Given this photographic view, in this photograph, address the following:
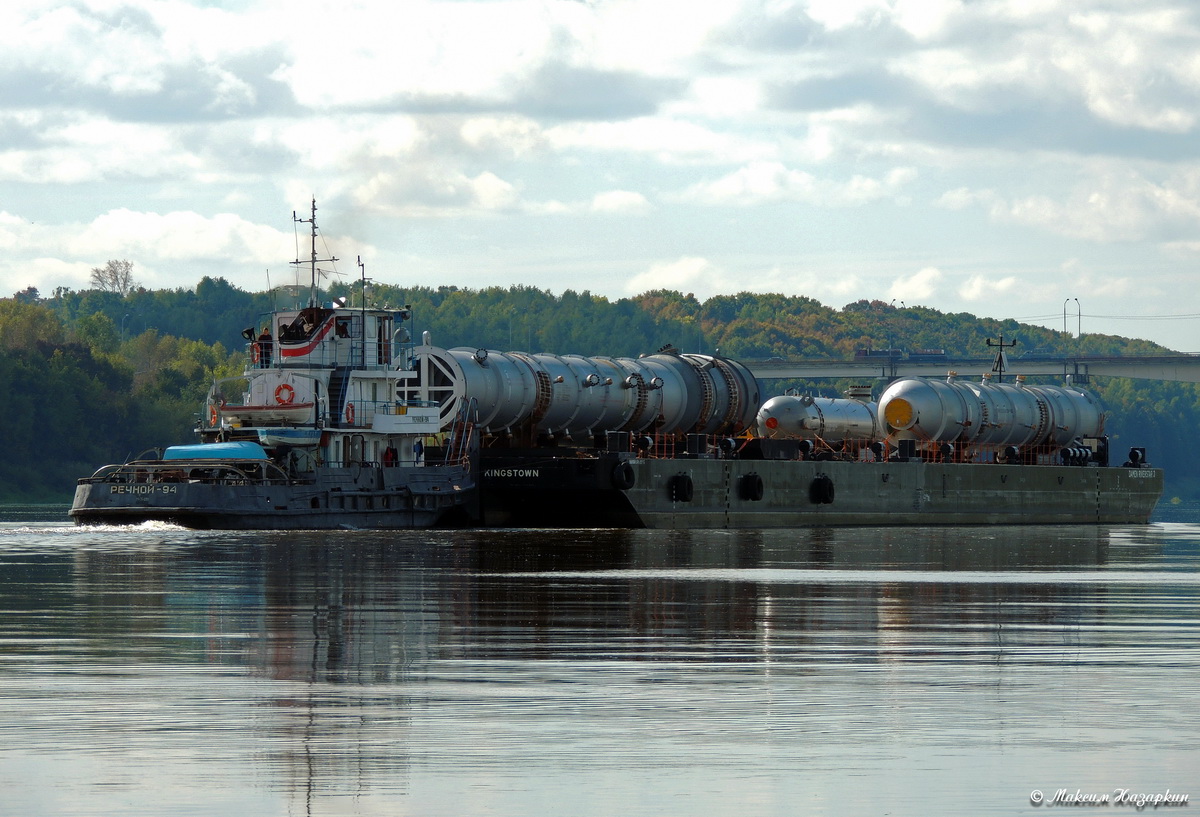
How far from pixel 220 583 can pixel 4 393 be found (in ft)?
374

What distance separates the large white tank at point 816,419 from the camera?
A: 80.1 m

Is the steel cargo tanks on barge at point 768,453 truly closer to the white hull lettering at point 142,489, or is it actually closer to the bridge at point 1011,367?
the white hull lettering at point 142,489

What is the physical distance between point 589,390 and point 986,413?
24587mm

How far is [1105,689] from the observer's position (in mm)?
17547

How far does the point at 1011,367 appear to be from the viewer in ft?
561

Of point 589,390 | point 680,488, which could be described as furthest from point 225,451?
point 680,488

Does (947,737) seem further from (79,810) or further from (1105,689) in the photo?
(79,810)

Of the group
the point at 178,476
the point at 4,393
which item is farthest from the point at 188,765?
the point at 4,393

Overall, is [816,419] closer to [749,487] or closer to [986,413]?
[749,487]

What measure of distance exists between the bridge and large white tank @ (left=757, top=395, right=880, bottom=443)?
80622 mm

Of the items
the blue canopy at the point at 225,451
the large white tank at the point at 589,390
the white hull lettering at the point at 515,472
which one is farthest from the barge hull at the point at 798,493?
the blue canopy at the point at 225,451

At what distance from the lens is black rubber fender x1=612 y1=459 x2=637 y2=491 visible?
66.9 meters

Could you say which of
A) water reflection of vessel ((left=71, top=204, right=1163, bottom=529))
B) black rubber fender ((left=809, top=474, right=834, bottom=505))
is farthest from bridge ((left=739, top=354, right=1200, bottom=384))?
black rubber fender ((left=809, top=474, right=834, bottom=505))

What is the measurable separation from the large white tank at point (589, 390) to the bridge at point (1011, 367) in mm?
88485
